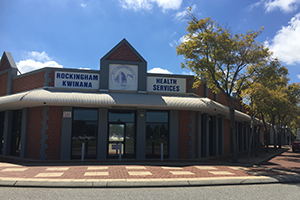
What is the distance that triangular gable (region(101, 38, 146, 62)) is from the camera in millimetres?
15500

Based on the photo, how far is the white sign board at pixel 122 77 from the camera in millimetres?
15227

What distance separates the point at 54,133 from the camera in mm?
14289

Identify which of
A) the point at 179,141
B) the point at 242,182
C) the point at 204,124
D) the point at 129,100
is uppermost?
the point at 129,100

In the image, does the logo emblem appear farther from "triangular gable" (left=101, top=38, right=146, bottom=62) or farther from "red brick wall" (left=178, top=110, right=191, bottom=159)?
"red brick wall" (left=178, top=110, right=191, bottom=159)

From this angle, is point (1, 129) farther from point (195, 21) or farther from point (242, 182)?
point (242, 182)

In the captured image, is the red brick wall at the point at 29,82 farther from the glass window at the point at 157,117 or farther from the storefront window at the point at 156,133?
the storefront window at the point at 156,133

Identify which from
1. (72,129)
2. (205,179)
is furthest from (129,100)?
(205,179)

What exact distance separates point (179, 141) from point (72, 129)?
6362mm

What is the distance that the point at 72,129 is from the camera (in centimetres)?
1464

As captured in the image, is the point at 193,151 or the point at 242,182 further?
the point at 193,151

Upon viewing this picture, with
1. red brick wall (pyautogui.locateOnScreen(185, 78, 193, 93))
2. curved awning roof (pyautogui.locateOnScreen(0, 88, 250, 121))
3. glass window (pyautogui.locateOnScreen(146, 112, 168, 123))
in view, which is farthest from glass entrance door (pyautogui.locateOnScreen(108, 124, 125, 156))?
red brick wall (pyautogui.locateOnScreen(185, 78, 193, 93))

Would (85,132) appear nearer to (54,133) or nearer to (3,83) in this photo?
(54,133)

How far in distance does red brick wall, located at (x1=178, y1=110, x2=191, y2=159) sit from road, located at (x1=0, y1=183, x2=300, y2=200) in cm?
721

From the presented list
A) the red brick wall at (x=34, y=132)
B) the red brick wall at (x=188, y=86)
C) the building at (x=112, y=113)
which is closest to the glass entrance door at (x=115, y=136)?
the building at (x=112, y=113)
